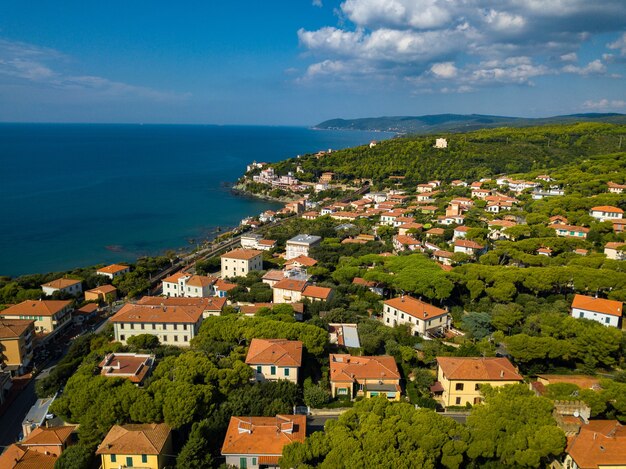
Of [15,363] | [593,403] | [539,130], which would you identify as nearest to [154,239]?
[15,363]

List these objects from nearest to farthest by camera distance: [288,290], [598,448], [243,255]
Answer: [598,448]
[288,290]
[243,255]

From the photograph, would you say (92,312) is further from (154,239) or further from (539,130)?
(539,130)

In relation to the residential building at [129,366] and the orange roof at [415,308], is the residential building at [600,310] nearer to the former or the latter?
the orange roof at [415,308]

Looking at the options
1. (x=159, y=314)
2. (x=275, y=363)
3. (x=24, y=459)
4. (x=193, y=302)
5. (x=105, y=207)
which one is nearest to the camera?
(x=24, y=459)

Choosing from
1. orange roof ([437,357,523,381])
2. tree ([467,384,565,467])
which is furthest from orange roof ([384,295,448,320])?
tree ([467,384,565,467])

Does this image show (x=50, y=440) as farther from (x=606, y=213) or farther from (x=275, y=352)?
(x=606, y=213)

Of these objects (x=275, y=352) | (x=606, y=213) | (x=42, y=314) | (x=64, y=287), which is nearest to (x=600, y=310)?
(x=275, y=352)

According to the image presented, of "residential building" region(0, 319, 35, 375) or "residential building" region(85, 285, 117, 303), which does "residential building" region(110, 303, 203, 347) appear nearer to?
"residential building" region(0, 319, 35, 375)
